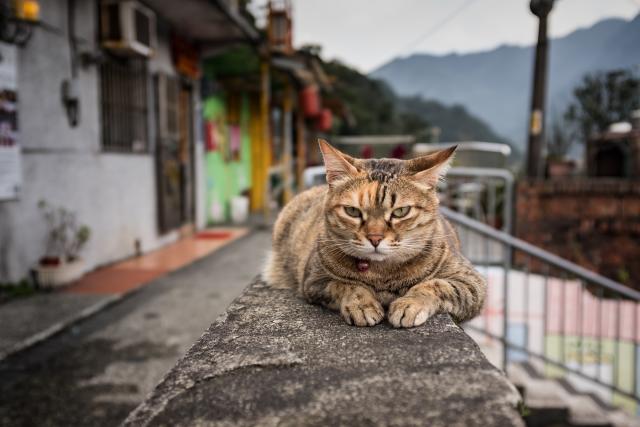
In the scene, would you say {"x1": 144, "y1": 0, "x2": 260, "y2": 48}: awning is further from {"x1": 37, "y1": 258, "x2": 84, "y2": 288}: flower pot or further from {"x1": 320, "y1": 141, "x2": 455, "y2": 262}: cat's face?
{"x1": 320, "y1": 141, "x2": 455, "y2": 262}: cat's face

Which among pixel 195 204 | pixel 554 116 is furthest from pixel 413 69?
pixel 195 204

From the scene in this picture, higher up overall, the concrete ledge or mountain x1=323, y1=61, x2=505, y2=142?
mountain x1=323, y1=61, x2=505, y2=142

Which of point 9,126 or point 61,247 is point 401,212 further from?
point 61,247

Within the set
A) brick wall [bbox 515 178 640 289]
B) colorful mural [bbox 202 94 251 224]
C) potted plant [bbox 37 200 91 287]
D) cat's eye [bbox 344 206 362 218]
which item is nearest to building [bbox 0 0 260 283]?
potted plant [bbox 37 200 91 287]

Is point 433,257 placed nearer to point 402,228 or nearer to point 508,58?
point 402,228

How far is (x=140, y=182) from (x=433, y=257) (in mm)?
7134

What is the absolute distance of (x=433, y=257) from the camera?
2.02 metres

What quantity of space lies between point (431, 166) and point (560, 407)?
179 inches

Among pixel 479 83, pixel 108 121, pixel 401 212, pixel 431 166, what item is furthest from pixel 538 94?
pixel 479 83

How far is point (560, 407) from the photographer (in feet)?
17.4

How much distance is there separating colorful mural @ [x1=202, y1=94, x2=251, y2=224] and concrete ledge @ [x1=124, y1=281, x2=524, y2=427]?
1025cm

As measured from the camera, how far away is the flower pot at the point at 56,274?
5801 millimetres

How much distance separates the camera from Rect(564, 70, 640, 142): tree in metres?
21.3

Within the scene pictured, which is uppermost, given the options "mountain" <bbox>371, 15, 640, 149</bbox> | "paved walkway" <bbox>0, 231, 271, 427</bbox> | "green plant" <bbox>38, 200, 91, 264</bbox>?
"mountain" <bbox>371, 15, 640, 149</bbox>
